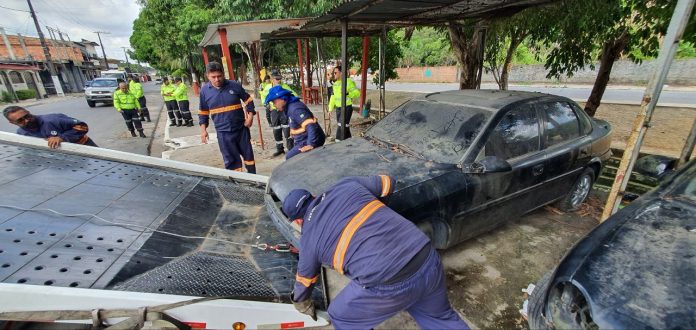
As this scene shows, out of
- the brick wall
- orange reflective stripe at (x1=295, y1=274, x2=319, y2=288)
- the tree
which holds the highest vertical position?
the brick wall

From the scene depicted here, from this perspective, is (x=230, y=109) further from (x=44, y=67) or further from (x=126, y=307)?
(x=44, y=67)

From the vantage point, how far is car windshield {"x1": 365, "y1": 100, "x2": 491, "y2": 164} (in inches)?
108

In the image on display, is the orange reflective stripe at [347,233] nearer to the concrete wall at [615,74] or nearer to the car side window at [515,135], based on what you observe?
the car side window at [515,135]

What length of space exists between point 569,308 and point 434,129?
181 cm

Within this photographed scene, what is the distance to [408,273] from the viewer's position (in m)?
1.54

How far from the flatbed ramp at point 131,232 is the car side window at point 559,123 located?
2.80 m

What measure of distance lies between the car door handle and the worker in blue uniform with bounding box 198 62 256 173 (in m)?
3.58

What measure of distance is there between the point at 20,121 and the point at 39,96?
31036 mm

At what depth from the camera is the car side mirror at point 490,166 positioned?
2458 mm

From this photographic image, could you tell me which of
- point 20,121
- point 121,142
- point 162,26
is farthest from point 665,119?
point 162,26

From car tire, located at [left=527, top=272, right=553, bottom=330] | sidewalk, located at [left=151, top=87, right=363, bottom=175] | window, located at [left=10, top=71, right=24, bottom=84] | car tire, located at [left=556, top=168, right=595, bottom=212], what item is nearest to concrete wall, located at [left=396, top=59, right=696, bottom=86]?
car tire, located at [left=556, top=168, right=595, bottom=212]

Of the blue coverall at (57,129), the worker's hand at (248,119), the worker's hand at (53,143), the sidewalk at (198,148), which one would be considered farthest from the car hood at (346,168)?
the blue coverall at (57,129)

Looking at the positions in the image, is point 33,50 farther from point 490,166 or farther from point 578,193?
point 578,193

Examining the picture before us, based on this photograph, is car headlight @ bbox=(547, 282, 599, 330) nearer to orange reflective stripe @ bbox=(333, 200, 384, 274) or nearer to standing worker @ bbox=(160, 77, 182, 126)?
orange reflective stripe @ bbox=(333, 200, 384, 274)
